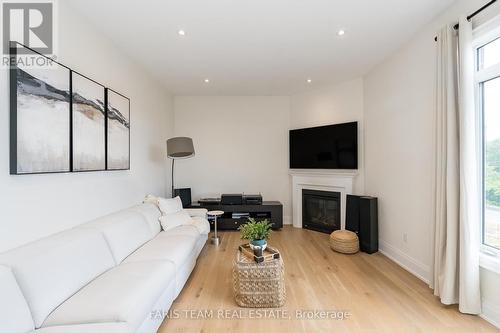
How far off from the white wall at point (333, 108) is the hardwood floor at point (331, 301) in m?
1.59

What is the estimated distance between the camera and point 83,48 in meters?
2.29

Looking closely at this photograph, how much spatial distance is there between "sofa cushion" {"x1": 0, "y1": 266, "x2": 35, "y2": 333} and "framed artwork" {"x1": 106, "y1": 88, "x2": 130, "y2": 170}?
148 cm

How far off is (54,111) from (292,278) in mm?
2738

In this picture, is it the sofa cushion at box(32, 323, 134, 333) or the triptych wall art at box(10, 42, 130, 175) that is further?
the triptych wall art at box(10, 42, 130, 175)

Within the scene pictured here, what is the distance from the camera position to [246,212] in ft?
15.4

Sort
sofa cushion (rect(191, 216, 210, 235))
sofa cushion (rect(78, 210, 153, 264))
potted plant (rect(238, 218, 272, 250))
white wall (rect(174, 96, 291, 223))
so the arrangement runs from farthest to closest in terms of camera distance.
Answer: white wall (rect(174, 96, 291, 223))
sofa cushion (rect(191, 216, 210, 235))
potted plant (rect(238, 218, 272, 250))
sofa cushion (rect(78, 210, 153, 264))

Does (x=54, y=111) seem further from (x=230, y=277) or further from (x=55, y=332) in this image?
(x=230, y=277)

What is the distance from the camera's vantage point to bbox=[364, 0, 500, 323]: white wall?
251 centimetres

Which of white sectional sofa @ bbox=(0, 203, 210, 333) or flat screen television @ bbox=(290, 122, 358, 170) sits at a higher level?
flat screen television @ bbox=(290, 122, 358, 170)

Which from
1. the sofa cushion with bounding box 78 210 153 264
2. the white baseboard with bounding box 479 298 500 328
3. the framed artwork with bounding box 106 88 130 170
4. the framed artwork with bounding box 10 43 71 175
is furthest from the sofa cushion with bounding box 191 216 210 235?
the white baseboard with bounding box 479 298 500 328

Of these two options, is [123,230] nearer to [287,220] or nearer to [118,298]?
[118,298]

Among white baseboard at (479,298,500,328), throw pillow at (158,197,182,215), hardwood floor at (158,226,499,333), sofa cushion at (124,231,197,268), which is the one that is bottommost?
hardwood floor at (158,226,499,333)

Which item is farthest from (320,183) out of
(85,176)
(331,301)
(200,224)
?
(85,176)

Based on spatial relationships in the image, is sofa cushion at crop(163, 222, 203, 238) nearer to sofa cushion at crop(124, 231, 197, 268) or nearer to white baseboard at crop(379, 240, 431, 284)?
sofa cushion at crop(124, 231, 197, 268)
